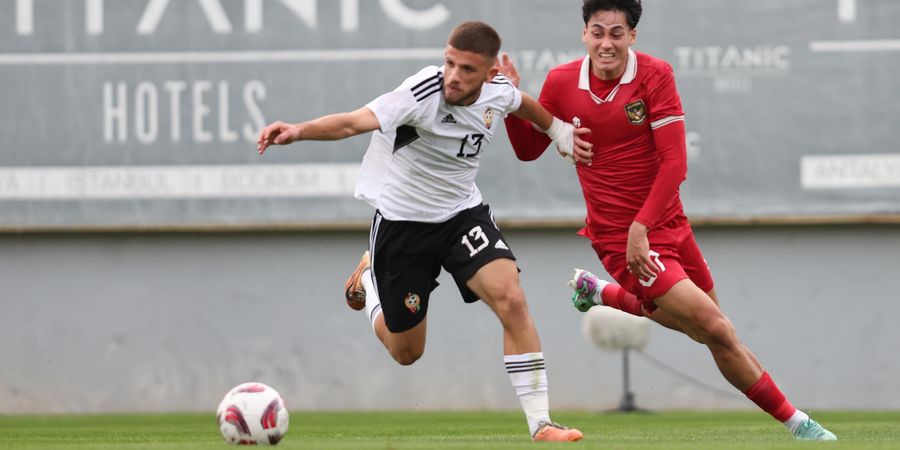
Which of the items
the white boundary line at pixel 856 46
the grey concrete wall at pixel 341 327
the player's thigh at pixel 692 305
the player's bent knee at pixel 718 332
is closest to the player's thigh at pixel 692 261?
the player's thigh at pixel 692 305

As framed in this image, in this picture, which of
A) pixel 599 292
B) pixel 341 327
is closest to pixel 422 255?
pixel 599 292

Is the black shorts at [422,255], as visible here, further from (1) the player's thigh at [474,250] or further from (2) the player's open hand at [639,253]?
(2) the player's open hand at [639,253]

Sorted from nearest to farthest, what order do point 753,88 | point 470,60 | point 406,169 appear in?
point 470,60
point 406,169
point 753,88

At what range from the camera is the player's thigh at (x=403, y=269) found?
23.7 ft

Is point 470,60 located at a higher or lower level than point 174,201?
higher

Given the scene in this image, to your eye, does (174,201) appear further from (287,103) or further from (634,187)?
(634,187)

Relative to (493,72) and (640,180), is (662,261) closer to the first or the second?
(640,180)

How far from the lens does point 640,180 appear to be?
7246mm

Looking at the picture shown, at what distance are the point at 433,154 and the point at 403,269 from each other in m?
0.67

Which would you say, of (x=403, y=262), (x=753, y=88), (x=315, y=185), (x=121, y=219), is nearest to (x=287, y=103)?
(x=315, y=185)

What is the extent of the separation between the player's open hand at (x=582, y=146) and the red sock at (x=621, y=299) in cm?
94

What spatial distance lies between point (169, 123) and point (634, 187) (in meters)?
6.47

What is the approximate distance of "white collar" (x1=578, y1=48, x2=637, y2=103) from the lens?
23.4 ft

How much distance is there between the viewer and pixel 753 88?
12.4 metres
